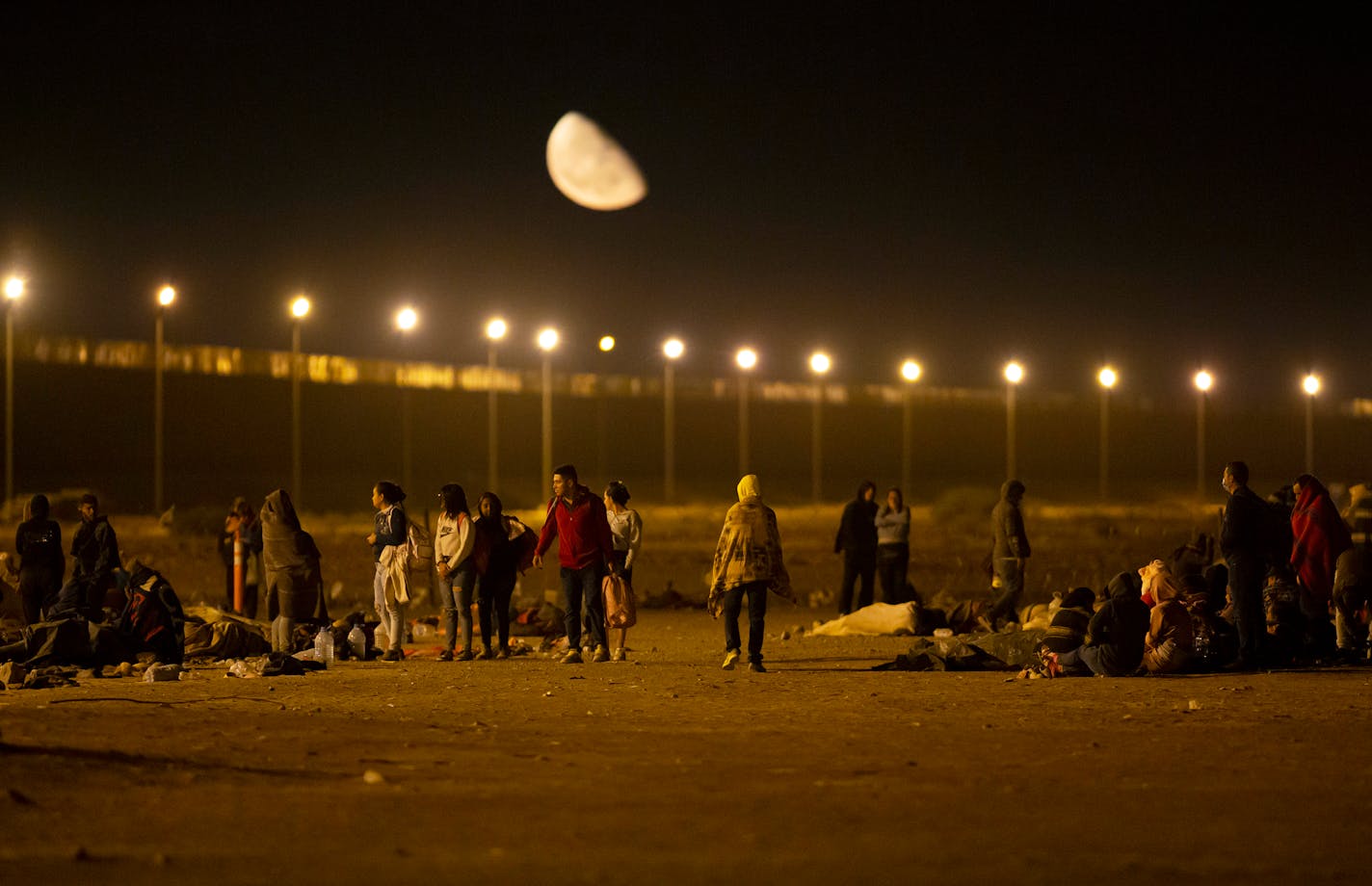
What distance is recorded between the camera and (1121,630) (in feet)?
47.1

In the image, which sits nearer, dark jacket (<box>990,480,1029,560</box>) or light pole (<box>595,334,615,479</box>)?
dark jacket (<box>990,480,1029,560</box>)

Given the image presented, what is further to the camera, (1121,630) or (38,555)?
(38,555)

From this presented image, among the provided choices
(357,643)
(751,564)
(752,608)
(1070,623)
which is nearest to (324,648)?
(357,643)

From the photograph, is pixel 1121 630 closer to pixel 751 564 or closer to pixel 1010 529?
pixel 751 564

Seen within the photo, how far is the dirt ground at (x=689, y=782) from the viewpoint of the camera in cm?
670

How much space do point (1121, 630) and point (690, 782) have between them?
6786mm

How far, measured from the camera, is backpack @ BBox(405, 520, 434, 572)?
55.7ft

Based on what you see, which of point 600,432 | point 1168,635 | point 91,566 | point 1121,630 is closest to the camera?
point 1121,630

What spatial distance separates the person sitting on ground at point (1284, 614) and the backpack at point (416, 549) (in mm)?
8251

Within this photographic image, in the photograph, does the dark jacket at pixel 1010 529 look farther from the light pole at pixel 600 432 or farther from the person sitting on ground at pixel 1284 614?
the light pole at pixel 600 432

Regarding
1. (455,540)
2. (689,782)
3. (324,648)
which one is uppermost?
(455,540)

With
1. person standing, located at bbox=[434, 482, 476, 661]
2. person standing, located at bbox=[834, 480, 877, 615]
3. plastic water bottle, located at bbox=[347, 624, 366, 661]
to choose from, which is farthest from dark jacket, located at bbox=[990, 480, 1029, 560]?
plastic water bottle, located at bbox=[347, 624, 366, 661]

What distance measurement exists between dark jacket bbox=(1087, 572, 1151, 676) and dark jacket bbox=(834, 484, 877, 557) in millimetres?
7222

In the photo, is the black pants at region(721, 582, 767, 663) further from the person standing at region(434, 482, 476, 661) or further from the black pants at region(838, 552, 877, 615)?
the black pants at region(838, 552, 877, 615)
